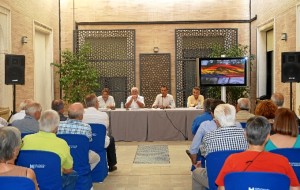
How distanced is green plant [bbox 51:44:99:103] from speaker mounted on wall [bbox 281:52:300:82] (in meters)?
6.00

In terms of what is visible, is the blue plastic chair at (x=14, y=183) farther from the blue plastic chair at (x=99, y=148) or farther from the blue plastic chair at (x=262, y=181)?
the blue plastic chair at (x=99, y=148)

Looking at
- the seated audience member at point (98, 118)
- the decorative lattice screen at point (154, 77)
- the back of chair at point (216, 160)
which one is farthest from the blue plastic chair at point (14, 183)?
the decorative lattice screen at point (154, 77)

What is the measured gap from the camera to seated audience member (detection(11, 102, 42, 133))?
20.9ft

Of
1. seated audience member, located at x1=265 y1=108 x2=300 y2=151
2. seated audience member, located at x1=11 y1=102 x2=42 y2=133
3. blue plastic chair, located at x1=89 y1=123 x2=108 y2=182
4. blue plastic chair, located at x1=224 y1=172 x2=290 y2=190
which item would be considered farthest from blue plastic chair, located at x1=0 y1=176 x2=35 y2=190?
blue plastic chair, located at x1=89 y1=123 x2=108 y2=182

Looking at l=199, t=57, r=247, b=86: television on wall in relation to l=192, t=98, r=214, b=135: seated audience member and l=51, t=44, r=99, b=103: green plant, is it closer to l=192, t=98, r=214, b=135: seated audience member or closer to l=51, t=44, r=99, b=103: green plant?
l=51, t=44, r=99, b=103: green plant

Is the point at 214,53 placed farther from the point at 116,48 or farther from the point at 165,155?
the point at 165,155

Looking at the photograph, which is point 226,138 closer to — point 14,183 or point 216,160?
point 216,160

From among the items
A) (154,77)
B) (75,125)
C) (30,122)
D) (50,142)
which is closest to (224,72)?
(154,77)

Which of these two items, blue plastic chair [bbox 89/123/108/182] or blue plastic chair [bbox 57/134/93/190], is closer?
blue plastic chair [bbox 57/134/93/190]

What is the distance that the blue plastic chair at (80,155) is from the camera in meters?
5.56

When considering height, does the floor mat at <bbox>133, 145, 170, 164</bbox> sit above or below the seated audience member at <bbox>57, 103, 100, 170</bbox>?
below

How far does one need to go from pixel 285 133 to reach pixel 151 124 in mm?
7168

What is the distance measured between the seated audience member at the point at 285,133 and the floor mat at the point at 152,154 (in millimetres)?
4490

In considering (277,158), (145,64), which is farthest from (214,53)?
(277,158)
